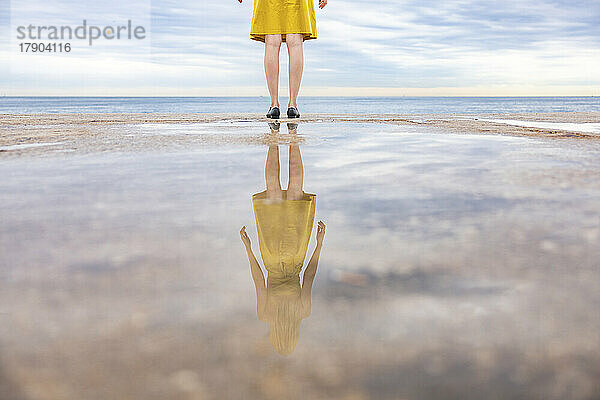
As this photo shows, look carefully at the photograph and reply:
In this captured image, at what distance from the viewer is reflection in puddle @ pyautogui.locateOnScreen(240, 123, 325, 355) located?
598 millimetres

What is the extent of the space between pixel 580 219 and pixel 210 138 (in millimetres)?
2032

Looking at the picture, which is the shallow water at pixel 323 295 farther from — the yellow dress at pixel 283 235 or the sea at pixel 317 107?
the sea at pixel 317 107

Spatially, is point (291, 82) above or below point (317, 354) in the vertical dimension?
above

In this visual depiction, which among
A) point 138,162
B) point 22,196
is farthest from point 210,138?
point 22,196

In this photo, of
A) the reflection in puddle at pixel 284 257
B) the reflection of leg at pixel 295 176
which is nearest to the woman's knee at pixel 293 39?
the reflection of leg at pixel 295 176

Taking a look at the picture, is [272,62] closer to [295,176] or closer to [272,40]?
[272,40]

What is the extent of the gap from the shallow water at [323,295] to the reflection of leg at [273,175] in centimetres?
6

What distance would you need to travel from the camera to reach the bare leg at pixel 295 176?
4.29ft

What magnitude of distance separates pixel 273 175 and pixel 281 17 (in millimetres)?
2842

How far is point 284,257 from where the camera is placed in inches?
32.4

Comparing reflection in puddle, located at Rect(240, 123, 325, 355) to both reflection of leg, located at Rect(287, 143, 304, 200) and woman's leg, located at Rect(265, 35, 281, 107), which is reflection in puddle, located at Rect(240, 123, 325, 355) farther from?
woman's leg, located at Rect(265, 35, 281, 107)

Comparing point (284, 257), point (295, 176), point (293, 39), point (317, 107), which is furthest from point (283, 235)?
point (317, 107)

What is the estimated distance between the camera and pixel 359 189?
133cm

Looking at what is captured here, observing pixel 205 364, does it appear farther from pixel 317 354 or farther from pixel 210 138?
pixel 210 138
